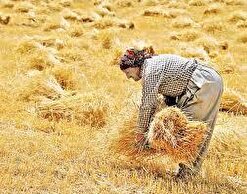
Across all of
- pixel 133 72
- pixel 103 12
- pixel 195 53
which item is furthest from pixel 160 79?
pixel 103 12

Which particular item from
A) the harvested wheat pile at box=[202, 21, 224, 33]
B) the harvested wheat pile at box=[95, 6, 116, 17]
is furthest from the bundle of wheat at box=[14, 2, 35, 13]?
the harvested wheat pile at box=[202, 21, 224, 33]

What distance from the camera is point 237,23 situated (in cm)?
2198

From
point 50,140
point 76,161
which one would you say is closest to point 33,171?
point 76,161

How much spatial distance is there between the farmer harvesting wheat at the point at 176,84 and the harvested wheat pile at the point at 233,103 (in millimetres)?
3948

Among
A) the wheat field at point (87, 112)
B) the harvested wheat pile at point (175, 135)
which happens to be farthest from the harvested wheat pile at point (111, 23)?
the harvested wheat pile at point (175, 135)

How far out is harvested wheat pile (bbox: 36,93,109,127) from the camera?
941 cm

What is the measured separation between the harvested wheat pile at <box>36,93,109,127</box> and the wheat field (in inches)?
0.6

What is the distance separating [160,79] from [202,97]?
0.47 meters

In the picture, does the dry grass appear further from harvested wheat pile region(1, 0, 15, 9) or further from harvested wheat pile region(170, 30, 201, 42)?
harvested wheat pile region(1, 0, 15, 9)

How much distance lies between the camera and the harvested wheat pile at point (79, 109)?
941cm

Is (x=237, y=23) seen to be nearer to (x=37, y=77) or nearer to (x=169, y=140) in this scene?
(x=37, y=77)

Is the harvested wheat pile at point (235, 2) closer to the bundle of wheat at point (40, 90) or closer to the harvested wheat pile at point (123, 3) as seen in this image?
the harvested wheat pile at point (123, 3)

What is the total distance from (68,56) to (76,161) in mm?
7716

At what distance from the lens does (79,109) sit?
31.4 ft
